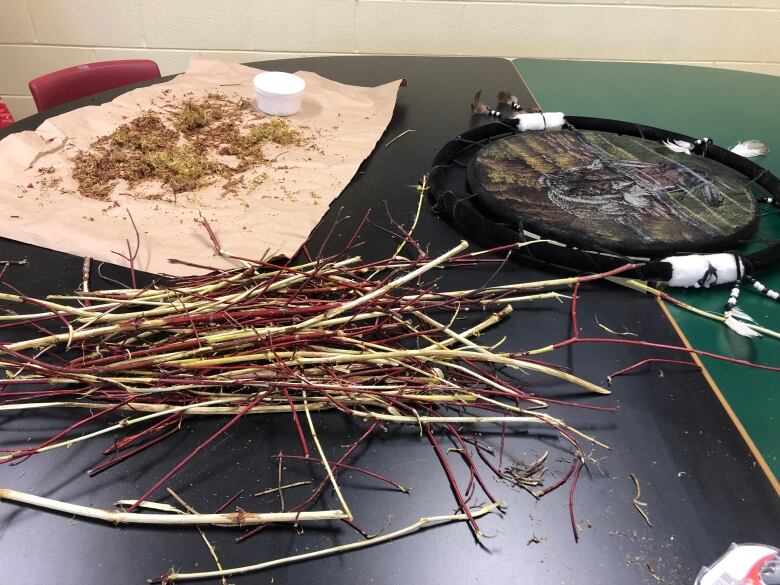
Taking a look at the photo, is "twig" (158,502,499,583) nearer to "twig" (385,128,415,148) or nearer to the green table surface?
the green table surface

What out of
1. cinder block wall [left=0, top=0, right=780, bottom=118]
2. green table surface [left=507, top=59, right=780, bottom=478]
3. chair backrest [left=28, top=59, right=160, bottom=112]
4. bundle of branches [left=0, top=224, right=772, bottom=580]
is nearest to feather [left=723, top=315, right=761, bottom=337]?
green table surface [left=507, top=59, right=780, bottom=478]

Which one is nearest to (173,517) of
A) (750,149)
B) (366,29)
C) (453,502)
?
(453,502)

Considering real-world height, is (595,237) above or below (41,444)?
Answer: above

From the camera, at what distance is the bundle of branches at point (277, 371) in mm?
649

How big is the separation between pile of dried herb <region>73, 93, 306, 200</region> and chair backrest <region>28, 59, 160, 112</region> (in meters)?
0.31

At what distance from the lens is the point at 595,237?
98 centimetres

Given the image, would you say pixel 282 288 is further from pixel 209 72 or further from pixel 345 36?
pixel 345 36

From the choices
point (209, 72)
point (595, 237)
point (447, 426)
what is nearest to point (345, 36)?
point (209, 72)

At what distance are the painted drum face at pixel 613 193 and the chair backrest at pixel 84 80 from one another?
1.19 m

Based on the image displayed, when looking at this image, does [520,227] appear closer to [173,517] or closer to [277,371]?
[277,371]

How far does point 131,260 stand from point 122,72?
1.11m

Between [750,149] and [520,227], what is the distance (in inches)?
31.8

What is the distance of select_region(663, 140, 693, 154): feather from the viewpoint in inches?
52.7

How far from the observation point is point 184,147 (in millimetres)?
1336
